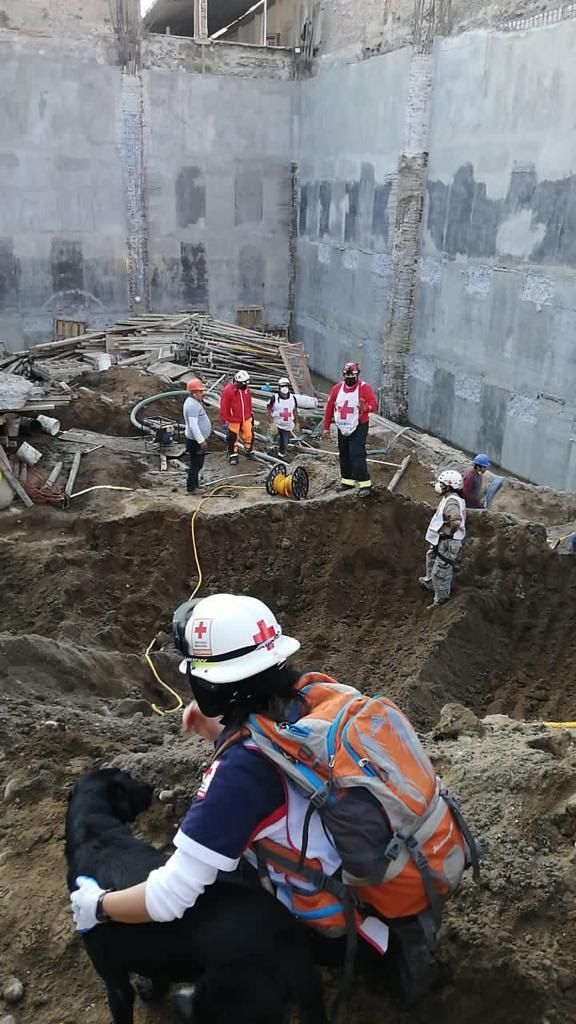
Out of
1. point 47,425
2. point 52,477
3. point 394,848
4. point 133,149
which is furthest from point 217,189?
point 394,848

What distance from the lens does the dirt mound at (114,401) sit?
547 inches

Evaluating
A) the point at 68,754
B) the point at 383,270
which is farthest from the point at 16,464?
the point at 383,270

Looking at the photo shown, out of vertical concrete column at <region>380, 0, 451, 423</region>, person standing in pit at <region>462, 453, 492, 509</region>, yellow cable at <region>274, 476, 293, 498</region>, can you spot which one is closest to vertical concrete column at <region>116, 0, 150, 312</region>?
vertical concrete column at <region>380, 0, 451, 423</region>

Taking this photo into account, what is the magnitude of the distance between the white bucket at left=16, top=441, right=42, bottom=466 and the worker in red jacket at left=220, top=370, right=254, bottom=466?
2.93 m

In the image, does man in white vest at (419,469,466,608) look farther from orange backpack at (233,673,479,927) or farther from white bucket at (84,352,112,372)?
white bucket at (84,352,112,372)

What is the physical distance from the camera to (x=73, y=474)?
36.6ft

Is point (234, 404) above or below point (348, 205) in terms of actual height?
below

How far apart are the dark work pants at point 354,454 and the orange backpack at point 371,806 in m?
8.44

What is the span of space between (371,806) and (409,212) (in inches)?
640

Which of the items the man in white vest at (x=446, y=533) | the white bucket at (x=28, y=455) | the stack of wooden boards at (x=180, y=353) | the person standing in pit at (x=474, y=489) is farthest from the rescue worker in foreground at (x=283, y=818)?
the stack of wooden boards at (x=180, y=353)

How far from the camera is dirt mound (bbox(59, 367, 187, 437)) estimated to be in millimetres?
13898

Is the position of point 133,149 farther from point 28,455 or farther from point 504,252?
point 28,455

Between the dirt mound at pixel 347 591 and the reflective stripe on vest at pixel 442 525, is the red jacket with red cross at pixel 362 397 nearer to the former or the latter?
the dirt mound at pixel 347 591

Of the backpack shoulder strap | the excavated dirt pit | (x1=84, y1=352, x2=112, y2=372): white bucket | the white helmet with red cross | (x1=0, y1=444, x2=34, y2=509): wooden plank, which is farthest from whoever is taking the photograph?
(x1=84, y1=352, x2=112, y2=372): white bucket
